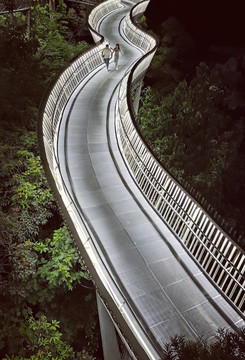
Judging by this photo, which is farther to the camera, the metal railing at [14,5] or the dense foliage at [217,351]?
the metal railing at [14,5]

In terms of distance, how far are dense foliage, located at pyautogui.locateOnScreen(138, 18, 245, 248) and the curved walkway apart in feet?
26.0

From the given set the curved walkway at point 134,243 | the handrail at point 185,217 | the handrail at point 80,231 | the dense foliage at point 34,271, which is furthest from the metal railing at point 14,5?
the handrail at point 185,217

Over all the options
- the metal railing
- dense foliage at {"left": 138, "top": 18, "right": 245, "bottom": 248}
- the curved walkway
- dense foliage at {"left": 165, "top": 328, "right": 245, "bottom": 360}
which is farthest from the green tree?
dense foliage at {"left": 165, "top": 328, "right": 245, "bottom": 360}

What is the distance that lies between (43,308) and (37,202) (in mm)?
4140

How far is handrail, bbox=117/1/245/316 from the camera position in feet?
30.2

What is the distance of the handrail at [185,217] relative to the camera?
9.21m

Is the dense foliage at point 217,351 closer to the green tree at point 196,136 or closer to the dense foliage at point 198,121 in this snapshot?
the dense foliage at point 198,121

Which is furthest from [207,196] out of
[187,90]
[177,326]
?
[177,326]

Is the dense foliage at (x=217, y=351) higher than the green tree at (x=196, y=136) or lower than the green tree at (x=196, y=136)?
lower

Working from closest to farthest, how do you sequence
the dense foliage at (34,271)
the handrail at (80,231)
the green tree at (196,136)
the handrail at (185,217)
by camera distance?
the handrail at (80,231)
the handrail at (185,217)
the dense foliage at (34,271)
the green tree at (196,136)

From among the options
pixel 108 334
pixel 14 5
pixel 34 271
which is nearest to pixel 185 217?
pixel 108 334

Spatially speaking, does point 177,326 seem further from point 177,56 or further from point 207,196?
point 177,56

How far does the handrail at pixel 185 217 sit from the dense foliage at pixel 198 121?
26.3 ft

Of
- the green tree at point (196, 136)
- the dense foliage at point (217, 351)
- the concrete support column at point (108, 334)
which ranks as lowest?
the dense foliage at point (217, 351)
